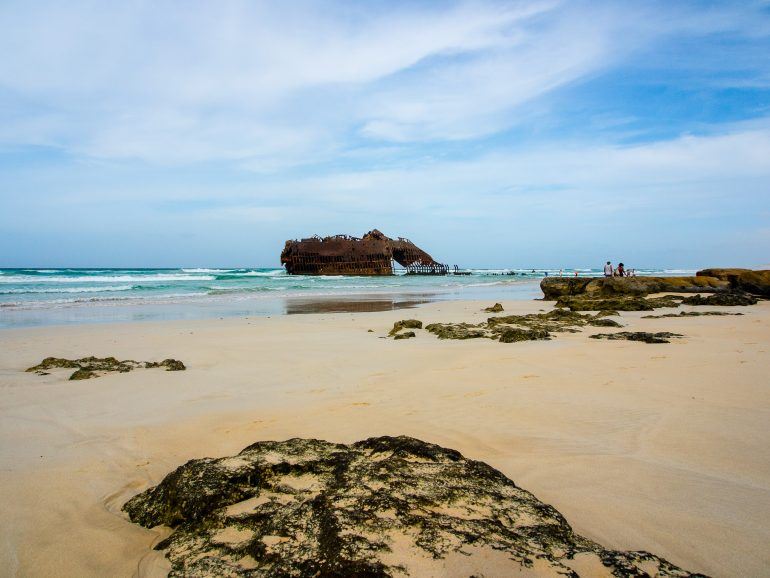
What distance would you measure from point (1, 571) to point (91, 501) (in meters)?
0.52

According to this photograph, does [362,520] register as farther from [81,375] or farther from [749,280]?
[749,280]

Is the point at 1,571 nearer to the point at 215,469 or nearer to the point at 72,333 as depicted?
the point at 215,469

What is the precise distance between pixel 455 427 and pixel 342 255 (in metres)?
46.3

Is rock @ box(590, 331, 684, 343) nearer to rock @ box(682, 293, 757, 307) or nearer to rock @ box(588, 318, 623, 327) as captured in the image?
rock @ box(588, 318, 623, 327)

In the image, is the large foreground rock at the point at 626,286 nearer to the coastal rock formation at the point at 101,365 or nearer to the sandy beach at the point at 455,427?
the sandy beach at the point at 455,427

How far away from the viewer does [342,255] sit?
1929 inches

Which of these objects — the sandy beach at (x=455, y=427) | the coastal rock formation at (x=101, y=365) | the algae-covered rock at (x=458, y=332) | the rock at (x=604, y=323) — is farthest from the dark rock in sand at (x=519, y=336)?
the coastal rock formation at (x=101, y=365)

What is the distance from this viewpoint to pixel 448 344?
6648 millimetres

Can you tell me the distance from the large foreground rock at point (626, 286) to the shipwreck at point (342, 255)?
32.9 meters

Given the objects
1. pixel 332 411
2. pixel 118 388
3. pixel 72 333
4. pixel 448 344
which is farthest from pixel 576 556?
pixel 72 333

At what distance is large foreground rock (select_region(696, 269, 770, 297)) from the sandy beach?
969 centimetres

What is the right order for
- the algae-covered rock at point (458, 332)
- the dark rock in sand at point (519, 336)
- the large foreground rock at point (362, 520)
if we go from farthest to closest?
the algae-covered rock at point (458, 332)
the dark rock in sand at point (519, 336)
the large foreground rock at point (362, 520)

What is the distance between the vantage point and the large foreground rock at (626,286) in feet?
48.1

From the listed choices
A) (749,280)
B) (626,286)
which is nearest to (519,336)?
(626,286)
